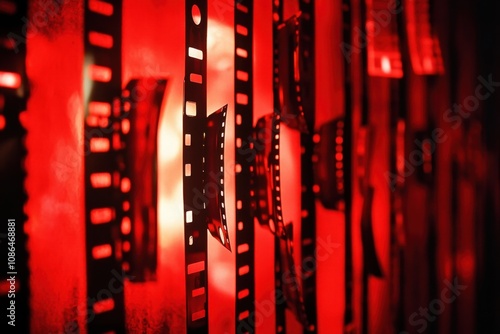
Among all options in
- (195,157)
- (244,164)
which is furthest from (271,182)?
(195,157)

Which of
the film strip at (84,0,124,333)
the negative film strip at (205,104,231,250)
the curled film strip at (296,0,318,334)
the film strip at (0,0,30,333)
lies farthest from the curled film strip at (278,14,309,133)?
the film strip at (0,0,30,333)

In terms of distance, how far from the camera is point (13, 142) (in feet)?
1.59

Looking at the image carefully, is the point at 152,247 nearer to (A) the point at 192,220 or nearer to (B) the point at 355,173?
(A) the point at 192,220

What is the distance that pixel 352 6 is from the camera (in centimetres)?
118

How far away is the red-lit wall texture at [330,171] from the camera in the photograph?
51 cm

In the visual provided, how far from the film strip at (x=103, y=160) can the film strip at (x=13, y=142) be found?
3.2 inches

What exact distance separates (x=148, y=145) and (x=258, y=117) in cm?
33

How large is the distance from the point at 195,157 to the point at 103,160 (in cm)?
16

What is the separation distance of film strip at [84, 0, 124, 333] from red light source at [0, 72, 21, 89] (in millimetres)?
83

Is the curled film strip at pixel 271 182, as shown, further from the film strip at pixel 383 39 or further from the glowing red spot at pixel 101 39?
the film strip at pixel 383 39

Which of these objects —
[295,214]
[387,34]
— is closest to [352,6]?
[387,34]

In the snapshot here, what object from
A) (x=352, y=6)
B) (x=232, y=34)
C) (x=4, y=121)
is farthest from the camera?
(x=352, y=6)

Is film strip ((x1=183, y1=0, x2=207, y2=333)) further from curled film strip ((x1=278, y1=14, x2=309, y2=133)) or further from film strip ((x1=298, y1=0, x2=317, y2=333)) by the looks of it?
film strip ((x1=298, y1=0, x2=317, y2=333))

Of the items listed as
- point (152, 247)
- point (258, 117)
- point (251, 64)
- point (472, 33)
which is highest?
point (472, 33)
